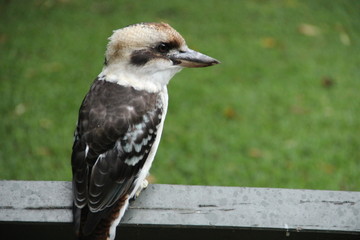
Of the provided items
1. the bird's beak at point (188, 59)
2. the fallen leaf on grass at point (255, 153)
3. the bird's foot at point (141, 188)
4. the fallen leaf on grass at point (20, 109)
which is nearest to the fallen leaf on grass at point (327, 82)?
the fallen leaf on grass at point (255, 153)

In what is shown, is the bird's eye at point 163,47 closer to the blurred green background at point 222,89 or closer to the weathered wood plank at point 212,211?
the weathered wood plank at point 212,211

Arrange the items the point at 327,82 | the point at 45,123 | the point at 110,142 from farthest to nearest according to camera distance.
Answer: the point at 327,82 → the point at 45,123 → the point at 110,142

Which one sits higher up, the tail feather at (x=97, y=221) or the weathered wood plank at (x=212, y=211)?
the weathered wood plank at (x=212, y=211)

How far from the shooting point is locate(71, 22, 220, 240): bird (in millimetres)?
1971

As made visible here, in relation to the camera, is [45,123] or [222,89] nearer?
[45,123]

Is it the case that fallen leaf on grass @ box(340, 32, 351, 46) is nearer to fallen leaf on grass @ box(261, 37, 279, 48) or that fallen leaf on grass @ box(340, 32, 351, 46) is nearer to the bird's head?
fallen leaf on grass @ box(261, 37, 279, 48)

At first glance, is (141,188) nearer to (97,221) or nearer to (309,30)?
(97,221)

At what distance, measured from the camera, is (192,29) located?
589 centimetres

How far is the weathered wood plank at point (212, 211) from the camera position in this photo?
1.85m

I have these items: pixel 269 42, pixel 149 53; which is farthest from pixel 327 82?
pixel 149 53

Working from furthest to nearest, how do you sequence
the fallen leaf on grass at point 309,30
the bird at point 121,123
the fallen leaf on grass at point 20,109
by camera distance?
the fallen leaf on grass at point 309,30, the fallen leaf on grass at point 20,109, the bird at point 121,123

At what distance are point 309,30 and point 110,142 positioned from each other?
445cm

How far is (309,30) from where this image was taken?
5.92 m

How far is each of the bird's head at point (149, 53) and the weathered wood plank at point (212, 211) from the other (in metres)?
0.57
